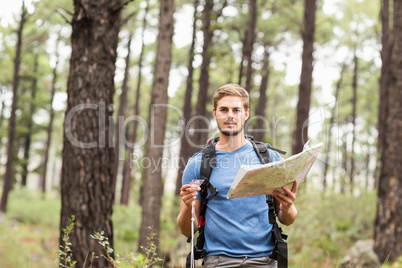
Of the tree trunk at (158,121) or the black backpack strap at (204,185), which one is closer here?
the black backpack strap at (204,185)

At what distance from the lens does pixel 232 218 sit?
2.53 meters

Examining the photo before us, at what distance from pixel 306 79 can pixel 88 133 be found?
7.35 meters

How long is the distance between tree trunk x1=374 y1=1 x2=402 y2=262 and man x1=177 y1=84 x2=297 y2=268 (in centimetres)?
617

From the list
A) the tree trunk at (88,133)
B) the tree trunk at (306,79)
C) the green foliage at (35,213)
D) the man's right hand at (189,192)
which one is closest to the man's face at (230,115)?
the man's right hand at (189,192)

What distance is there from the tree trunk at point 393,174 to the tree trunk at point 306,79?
7.69 ft

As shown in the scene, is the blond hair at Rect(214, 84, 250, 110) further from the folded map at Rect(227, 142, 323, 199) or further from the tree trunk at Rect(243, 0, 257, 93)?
the tree trunk at Rect(243, 0, 257, 93)

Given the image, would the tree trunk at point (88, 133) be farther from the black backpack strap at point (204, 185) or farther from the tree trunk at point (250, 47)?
the tree trunk at point (250, 47)

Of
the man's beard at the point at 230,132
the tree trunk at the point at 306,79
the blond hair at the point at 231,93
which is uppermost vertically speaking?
the tree trunk at the point at 306,79

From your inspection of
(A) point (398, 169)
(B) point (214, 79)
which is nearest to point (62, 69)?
(B) point (214, 79)

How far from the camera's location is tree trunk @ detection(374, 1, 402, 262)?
7.79m

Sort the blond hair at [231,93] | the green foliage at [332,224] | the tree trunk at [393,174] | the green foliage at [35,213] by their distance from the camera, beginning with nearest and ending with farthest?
1. the blond hair at [231,93]
2. the tree trunk at [393,174]
3. the green foliage at [332,224]
4. the green foliage at [35,213]

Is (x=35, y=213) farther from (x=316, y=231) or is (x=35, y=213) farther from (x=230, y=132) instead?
(x=230, y=132)

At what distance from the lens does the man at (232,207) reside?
Answer: 2.48 m

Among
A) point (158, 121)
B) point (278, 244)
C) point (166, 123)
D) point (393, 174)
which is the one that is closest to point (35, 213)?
point (166, 123)
